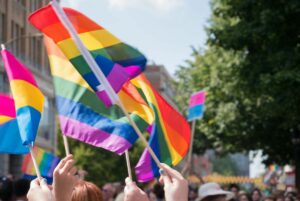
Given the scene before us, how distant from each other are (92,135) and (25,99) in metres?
0.59

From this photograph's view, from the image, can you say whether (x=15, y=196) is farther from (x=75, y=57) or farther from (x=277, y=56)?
(x=277, y=56)

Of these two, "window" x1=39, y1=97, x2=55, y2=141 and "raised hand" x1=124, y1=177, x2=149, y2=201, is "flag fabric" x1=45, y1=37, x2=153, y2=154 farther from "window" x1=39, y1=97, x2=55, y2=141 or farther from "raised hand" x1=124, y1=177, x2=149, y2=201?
"window" x1=39, y1=97, x2=55, y2=141

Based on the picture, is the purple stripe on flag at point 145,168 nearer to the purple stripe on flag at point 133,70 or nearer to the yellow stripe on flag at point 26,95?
the purple stripe on flag at point 133,70

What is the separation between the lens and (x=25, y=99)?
20.1 ft

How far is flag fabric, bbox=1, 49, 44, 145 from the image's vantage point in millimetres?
5504

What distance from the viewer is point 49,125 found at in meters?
42.7

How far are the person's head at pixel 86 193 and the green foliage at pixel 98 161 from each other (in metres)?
57.5

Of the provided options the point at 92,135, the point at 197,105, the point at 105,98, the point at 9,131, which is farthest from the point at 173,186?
the point at 197,105

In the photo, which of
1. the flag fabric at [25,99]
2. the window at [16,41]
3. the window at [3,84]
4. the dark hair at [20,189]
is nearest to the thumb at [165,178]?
the flag fabric at [25,99]

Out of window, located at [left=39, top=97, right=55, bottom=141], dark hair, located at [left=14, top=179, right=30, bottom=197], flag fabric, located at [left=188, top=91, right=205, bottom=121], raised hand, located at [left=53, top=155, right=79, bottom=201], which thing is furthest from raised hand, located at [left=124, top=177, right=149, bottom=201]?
window, located at [left=39, top=97, right=55, bottom=141]

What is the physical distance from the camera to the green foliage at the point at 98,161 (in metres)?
62.7

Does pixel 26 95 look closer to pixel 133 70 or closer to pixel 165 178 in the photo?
pixel 133 70

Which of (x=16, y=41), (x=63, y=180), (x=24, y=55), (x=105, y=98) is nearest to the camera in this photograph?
(x=63, y=180)

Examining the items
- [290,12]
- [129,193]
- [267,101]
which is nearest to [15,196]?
[129,193]
